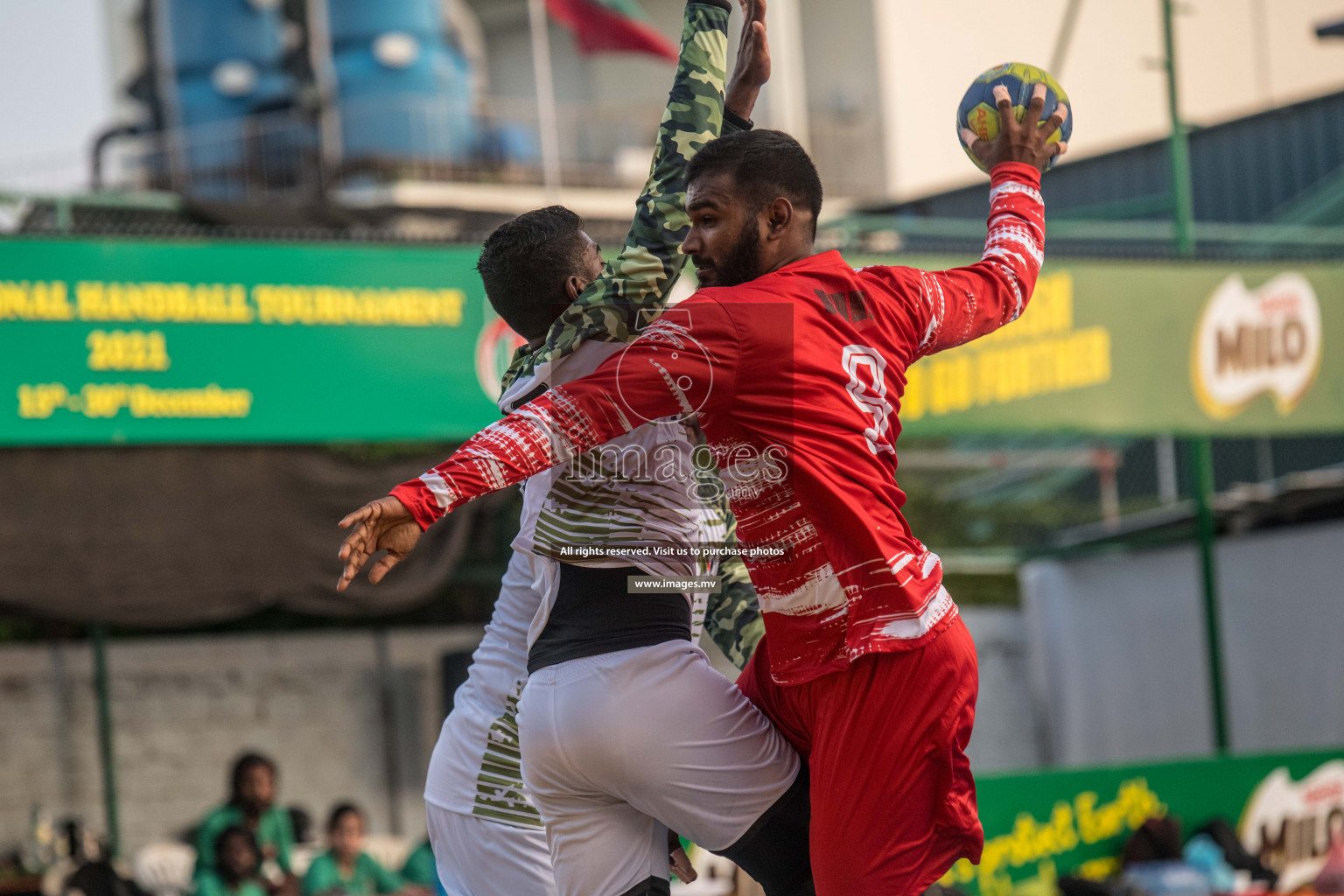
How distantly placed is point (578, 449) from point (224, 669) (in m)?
8.21

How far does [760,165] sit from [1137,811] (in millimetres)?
6206

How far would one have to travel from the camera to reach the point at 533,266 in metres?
3.00

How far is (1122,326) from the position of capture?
8680mm

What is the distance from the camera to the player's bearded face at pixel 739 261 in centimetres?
271

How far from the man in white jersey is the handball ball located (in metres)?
0.41

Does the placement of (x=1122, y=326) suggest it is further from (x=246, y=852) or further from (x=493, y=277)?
(x=493, y=277)

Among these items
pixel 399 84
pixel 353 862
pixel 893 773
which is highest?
pixel 399 84

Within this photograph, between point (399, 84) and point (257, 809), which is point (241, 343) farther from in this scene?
point (399, 84)

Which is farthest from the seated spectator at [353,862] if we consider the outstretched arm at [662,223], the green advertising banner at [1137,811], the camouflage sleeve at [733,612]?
the outstretched arm at [662,223]

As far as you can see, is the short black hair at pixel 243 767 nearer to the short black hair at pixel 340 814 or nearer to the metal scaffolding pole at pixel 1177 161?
the short black hair at pixel 340 814

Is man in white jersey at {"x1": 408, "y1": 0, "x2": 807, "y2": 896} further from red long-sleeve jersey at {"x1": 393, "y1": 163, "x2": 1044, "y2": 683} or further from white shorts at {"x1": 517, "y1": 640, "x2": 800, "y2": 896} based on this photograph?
red long-sleeve jersey at {"x1": 393, "y1": 163, "x2": 1044, "y2": 683}

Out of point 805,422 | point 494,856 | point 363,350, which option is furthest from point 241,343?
point 805,422

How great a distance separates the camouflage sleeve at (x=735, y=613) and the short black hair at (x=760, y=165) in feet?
2.65

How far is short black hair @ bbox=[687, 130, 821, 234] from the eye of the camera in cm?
269
